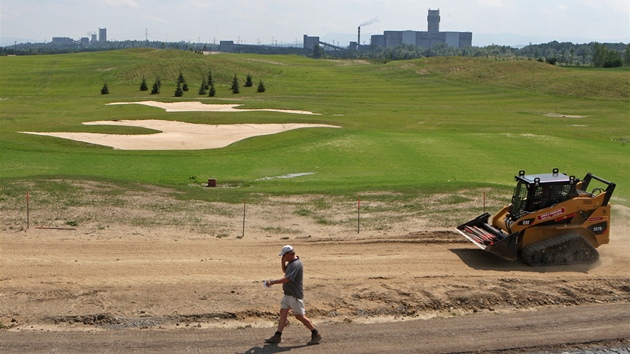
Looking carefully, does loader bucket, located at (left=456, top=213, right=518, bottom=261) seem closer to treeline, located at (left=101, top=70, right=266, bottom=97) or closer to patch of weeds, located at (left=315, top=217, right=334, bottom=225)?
patch of weeds, located at (left=315, top=217, right=334, bottom=225)

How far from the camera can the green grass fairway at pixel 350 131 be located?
34625mm

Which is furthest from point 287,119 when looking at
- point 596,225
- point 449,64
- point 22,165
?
point 449,64

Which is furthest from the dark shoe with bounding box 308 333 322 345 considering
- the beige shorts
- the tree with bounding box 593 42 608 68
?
the tree with bounding box 593 42 608 68

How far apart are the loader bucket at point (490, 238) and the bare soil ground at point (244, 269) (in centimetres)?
54

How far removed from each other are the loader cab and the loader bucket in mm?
920

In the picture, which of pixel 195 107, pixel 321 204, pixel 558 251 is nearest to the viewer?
pixel 558 251

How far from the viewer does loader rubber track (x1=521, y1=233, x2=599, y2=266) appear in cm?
2044

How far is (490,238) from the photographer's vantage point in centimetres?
2142

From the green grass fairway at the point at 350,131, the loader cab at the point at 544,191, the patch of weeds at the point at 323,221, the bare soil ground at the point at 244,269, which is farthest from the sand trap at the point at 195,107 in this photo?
the loader cab at the point at 544,191

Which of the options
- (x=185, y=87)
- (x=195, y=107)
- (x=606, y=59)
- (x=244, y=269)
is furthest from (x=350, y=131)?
(x=606, y=59)

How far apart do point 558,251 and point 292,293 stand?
9.92 meters

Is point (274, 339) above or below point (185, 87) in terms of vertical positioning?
below

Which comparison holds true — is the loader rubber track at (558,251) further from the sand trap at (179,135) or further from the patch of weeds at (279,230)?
the sand trap at (179,135)

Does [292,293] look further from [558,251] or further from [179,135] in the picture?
[179,135]
